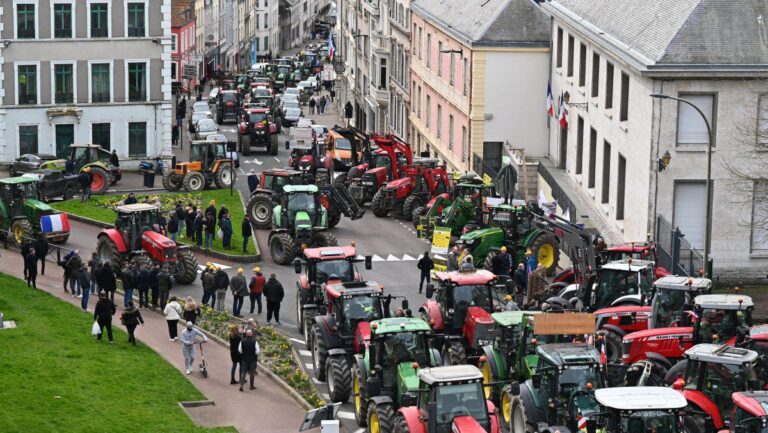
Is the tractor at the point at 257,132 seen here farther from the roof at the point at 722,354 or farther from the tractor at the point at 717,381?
the tractor at the point at 717,381

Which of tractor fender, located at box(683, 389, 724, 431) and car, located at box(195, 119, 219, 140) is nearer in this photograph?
tractor fender, located at box(683, 389, 724, 431)

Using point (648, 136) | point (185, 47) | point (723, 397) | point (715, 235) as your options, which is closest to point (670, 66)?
point (648, 136)

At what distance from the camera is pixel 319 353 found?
3559 cm

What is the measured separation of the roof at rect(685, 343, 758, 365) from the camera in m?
27.4

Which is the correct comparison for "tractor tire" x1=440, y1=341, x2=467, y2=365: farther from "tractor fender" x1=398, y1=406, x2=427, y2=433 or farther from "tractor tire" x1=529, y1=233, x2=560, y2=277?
"tractor tire" x1=529, y1=233, x2=560, y2=277

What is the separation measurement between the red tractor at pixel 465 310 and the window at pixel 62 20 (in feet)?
136

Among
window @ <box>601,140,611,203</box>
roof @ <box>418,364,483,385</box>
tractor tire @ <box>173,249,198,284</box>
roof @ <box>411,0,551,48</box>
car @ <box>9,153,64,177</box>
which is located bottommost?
tractor tire @ <box>173,249,198,284</box>

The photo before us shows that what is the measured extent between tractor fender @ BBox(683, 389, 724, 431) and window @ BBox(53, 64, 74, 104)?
51262 millimetres

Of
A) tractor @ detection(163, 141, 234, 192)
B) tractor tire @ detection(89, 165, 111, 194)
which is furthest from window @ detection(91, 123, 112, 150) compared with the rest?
tractor tire @ detection(89, 165, 111, 194)

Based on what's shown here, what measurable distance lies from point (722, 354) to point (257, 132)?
5838cm

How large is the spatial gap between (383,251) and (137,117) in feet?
81.6

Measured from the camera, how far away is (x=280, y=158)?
83500mm

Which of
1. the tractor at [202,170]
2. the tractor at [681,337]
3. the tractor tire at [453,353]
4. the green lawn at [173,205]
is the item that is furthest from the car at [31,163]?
the tractor at [681,337]

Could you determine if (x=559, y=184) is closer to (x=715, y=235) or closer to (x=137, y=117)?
(x=715, y=235)
